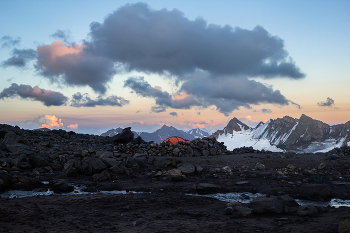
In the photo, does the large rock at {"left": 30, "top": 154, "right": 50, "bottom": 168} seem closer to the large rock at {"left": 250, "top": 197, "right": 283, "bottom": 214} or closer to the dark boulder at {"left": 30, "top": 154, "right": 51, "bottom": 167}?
the dark boulder at {"left": 30, "top": 154, "right": 51, "bottom": 167}

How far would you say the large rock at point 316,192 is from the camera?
11977mm

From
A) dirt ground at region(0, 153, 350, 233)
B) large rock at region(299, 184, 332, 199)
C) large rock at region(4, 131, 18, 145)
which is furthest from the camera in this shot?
large rock at region(4, 131, 18, 145)

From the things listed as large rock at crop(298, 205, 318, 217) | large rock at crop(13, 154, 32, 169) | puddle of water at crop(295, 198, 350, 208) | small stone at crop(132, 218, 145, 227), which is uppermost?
large rock at crop(13, 154, 32, 169)

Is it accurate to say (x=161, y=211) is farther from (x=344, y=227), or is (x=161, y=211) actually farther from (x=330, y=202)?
(x=330, y=202)

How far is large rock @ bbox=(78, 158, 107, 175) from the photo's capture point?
55.6 ft

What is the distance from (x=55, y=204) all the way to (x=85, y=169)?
6505 mm

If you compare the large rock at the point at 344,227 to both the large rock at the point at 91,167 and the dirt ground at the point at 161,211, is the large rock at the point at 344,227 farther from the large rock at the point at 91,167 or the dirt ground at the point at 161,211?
the large rock at the point at 91,167


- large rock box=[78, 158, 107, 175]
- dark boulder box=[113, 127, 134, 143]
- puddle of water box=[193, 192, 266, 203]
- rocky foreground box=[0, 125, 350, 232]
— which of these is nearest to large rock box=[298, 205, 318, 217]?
rocky foreground box=[0, 125, 350, 232]

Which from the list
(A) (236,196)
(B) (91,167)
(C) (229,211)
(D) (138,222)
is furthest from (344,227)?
(B) (91,167)

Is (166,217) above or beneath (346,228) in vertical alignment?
beneath

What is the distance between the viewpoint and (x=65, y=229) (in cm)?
750

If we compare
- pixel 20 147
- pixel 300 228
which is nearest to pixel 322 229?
pixel 300 228

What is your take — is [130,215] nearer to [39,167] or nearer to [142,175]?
[142,175]

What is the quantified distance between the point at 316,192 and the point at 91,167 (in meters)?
14.1
